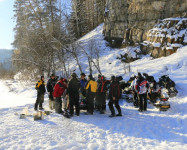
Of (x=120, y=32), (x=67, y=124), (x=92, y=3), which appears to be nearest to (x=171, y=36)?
(x=120, y=32)

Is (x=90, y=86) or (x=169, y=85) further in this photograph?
(x=169, y=85)

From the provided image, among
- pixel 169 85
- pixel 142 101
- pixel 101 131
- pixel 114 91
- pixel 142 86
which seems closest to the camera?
pixel 101 131

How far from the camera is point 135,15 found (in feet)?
77.7

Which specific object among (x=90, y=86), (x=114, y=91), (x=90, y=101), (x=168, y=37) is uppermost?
(x=168, y=37)

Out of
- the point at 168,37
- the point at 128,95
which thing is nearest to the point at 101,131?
the point at 128,95

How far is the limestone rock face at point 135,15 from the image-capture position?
20.2 m

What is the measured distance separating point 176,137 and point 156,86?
14.8 ft

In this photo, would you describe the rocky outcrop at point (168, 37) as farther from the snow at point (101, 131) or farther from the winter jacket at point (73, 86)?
the winter jacket at point (73, 86)

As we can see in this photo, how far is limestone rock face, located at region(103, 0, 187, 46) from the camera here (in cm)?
2024

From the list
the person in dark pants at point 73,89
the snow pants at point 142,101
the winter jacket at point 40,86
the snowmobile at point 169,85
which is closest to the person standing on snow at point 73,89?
the person in dark pants at point 73,89

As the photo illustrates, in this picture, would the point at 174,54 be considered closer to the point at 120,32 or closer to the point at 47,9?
the point at 120,32

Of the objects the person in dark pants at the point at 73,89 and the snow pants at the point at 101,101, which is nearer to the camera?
the person in dark pants at the point at 73,89

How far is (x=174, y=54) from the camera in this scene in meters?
15.7

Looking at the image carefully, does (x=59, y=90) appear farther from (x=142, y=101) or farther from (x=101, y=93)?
(x=142, y=101)
